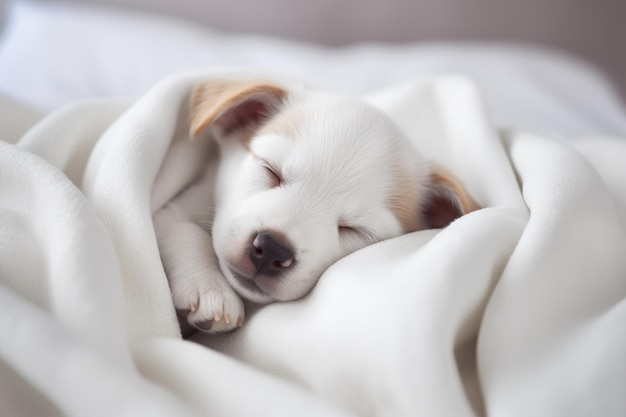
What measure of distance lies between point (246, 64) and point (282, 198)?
1527 mm

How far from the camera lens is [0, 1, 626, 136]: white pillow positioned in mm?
2068

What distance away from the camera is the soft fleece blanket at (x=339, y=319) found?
2.09 feet

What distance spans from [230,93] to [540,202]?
575 mm

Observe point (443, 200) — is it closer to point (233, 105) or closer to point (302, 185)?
point (302, 185)

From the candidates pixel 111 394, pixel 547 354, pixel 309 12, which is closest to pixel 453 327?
pixel 547 354

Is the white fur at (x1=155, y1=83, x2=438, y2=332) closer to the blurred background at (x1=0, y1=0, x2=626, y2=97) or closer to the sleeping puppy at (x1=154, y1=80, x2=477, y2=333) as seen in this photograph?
the sleeping puppy at (x1=154, y1=80, x2=477, y2=333)

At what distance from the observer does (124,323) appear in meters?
0.69

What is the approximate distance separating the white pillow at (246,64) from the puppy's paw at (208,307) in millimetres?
1221

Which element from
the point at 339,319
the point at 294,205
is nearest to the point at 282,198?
the point at 294,205

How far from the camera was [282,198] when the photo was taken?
37.0 inches

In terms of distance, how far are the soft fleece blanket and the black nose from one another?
6 cm

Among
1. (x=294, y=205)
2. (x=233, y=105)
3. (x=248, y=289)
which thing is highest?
(x=233, y=105)

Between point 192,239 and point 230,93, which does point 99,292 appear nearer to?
point 192,239

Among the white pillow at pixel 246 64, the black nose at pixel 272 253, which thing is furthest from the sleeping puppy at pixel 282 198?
the white pillow at pixel 246 64
